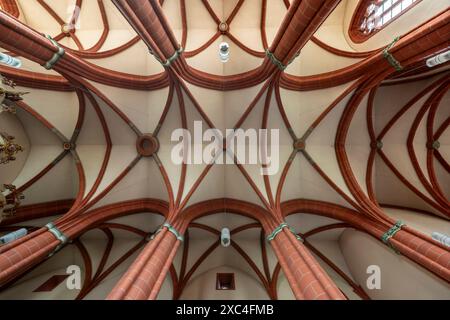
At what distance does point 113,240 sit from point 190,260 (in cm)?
364

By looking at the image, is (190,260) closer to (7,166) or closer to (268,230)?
(268,230)

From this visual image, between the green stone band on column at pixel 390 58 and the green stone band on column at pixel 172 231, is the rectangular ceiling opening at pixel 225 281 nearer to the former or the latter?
the green stone band on column at pixel 172 231

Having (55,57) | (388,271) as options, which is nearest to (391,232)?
(388,271)

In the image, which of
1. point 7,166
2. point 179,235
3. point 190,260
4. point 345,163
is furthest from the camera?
point 190,260

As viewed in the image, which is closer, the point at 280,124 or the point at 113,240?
the point at 280,124

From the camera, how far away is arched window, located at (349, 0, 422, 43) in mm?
8375

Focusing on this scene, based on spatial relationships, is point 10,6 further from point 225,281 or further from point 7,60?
point 225,281

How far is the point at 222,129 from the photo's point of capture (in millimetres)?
10523

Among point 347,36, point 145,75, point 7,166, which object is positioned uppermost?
point 347,36

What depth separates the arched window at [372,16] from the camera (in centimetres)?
838

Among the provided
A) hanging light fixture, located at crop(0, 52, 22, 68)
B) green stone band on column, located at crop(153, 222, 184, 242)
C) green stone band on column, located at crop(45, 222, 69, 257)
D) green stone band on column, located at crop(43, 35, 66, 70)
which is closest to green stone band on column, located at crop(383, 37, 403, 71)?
green stone band on column, located at crop(153, 222, 184, 242)

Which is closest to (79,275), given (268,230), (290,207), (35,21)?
(268,230)

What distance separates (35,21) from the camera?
980cm

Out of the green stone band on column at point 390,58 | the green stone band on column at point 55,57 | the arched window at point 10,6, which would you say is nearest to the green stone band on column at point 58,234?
the green stone band on column at point 55,57
